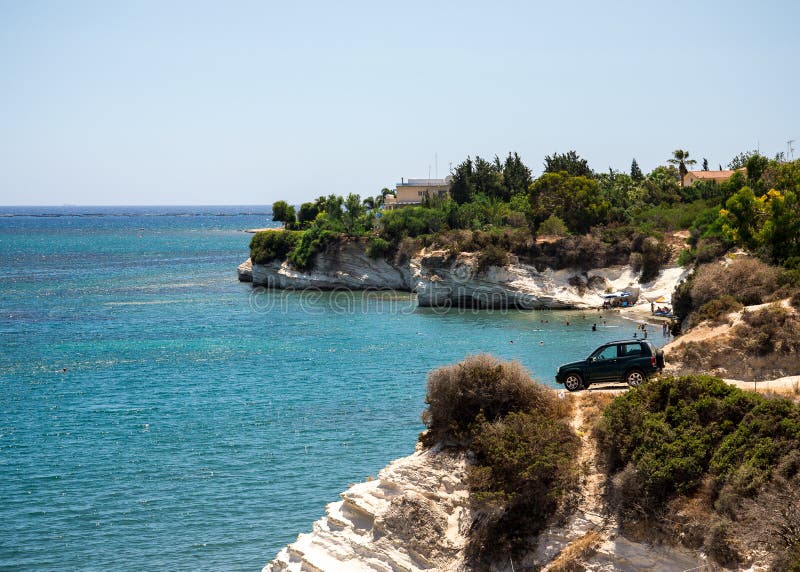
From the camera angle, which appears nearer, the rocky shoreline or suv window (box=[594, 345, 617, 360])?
suv window (box=[594, 345, 617, 360])

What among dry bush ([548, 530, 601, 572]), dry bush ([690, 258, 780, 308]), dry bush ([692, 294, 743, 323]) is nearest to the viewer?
dry bush ([548, 530, 601, 572])

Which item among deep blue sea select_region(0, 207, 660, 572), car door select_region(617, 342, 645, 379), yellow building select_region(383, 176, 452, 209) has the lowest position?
deep blue sea select_region(0, 207, 660, 572)

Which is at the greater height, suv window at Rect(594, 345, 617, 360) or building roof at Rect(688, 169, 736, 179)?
building roof at Rect(688, 169, 736, 179)

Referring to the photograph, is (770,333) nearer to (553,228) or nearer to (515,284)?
(515,284)

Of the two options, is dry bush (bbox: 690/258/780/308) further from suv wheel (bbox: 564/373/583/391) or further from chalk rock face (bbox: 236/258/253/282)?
chalk rock face (bbox: 236/258/253/282)

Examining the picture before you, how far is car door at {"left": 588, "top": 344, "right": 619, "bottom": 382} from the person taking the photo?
75.5 feet

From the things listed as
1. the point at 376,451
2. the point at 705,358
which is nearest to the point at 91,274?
the point at 376,451

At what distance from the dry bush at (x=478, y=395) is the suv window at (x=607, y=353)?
392 centimetres

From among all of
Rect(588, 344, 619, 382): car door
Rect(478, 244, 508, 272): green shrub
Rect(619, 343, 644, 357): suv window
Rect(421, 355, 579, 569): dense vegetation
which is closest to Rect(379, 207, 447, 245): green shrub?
Rect(478, 244, 508, 272): green shrub

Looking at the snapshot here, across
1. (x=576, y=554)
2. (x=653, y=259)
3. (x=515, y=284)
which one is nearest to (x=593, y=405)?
(x=576, y=554)

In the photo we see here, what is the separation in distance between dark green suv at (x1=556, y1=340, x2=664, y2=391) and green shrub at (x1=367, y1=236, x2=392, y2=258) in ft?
220

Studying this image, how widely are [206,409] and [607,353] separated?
22.8 metres

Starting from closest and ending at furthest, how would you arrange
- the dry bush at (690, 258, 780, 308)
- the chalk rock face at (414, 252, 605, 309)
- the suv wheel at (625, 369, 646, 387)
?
the suv wheel at (625, 369, 646, 387)
the dry bush at (690, 258, 780, 308)
the chalk rock face at (414, 252, 605, 309)

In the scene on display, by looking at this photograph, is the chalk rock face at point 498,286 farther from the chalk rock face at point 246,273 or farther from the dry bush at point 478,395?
the dry bush at point 478,395
